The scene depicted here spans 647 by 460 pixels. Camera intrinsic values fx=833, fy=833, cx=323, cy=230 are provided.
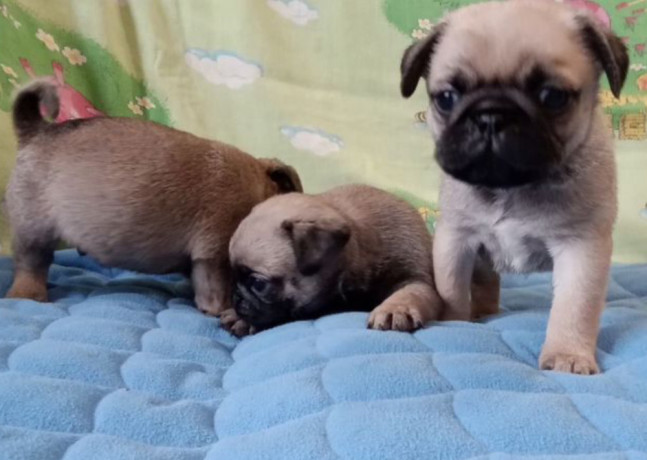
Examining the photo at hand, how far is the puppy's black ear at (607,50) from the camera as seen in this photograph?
1.71m

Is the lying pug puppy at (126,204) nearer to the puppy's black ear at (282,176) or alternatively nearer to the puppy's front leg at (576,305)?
the puppy's black ear at (282,176)

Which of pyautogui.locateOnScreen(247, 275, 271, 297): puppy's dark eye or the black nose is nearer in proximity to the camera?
the black nose

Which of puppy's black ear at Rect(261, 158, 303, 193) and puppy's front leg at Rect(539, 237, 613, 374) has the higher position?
puppy's front leg at Rect(539, 237, 613, 374)

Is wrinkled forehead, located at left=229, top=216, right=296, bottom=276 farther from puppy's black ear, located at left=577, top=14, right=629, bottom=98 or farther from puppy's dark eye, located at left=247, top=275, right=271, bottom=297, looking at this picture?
puppy's black ear, located at left=577, top=14, right=629, bottom=98

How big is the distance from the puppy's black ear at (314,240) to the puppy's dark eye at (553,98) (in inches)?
23.4

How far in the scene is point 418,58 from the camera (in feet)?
6.19

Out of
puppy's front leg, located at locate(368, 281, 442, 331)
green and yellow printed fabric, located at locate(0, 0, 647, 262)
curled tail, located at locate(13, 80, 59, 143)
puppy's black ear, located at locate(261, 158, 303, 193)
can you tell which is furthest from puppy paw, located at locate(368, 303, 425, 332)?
green and yellow printed fabric, located at locate(0, 0, 647, 262)

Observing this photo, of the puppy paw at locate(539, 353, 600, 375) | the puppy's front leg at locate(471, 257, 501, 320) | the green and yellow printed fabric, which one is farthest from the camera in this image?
the green and yellow printed fabric

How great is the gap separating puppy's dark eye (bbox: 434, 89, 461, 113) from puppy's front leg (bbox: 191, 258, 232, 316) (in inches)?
29.6

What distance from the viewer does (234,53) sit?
3115mm

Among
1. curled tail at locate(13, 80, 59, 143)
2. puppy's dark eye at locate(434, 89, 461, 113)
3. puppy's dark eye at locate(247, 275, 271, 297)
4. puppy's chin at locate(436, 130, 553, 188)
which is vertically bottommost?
puppy's dark eye at locate(247, 275, 271, 297)

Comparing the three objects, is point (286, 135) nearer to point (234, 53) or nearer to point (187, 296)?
point (234, 53)

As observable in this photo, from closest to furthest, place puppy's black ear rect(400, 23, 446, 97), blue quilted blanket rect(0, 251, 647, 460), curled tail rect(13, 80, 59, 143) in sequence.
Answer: blue quilted blanket rect(0, 251, 647, 460) < puppy's black ear rect(400, 23, 446, 97) < curled tail rect(13, 80, 59, 143)

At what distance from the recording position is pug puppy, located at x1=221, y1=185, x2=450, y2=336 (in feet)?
6.46
